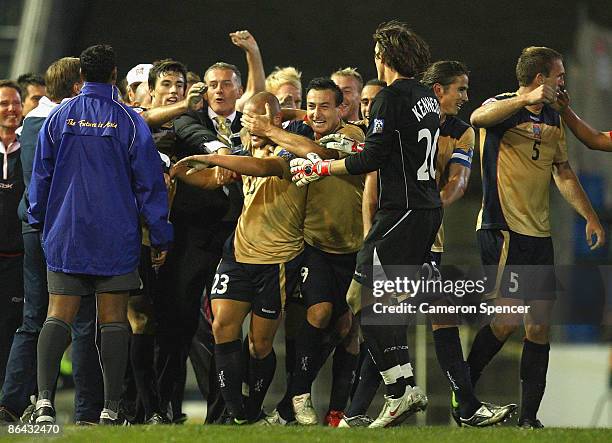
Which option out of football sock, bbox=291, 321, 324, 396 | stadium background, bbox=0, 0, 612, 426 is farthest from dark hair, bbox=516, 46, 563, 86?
stadium background, bbox=0, 0, 612, 426

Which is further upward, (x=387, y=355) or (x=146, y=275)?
(x=146, y=275)

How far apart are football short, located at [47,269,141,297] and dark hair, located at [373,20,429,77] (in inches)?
66.1

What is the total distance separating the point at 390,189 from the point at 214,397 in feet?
6.09

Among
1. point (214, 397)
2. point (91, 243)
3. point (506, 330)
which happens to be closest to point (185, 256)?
point (214, 397)

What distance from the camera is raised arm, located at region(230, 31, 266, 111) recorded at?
773 centimetres

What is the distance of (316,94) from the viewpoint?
7059mm

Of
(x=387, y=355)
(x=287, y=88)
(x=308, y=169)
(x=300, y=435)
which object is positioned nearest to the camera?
(x=300, y=435)

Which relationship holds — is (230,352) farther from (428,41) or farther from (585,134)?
(428,41)

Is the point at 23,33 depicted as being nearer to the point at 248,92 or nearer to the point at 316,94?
the point at 248,92

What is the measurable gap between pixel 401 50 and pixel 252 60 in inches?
66.4

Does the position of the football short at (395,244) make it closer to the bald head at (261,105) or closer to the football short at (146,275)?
the bald head at (261,105)

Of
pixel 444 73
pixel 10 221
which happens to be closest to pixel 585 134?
pixel 444 73

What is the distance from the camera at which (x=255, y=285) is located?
22.7ft

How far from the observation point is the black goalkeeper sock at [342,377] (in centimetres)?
716
